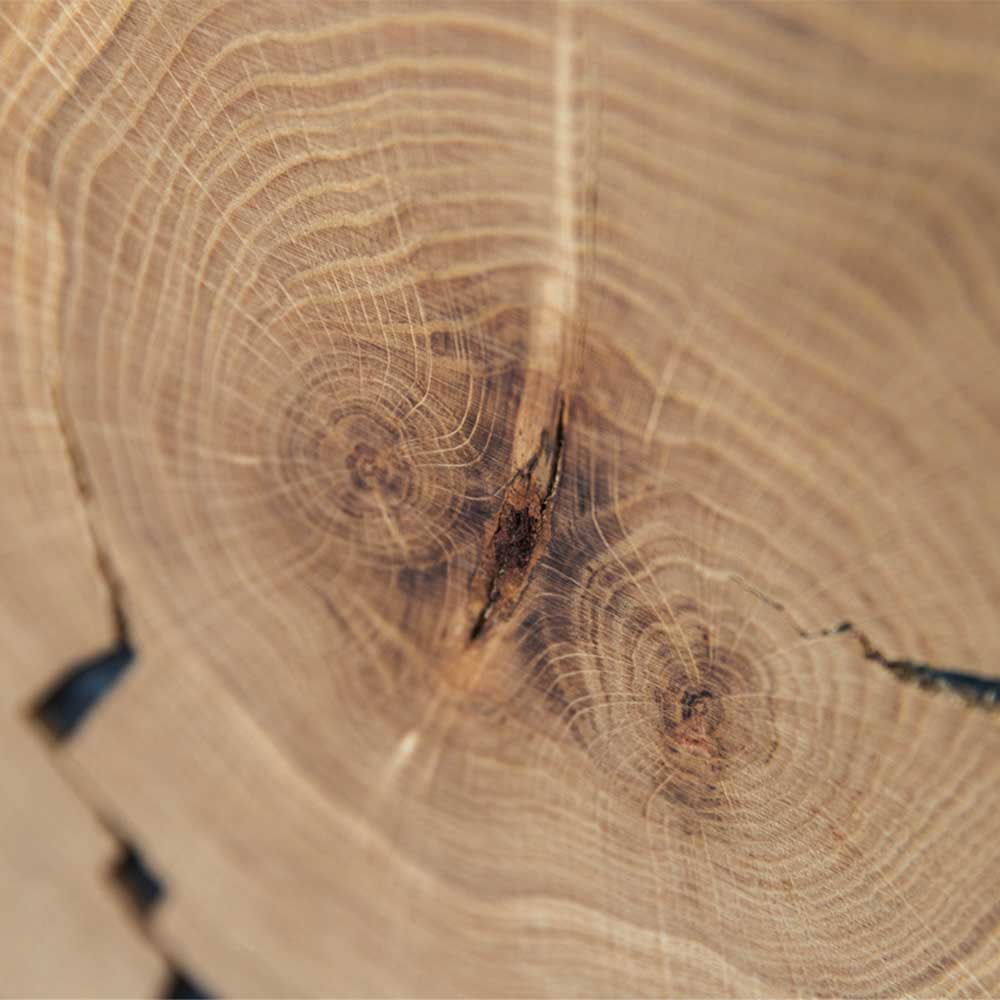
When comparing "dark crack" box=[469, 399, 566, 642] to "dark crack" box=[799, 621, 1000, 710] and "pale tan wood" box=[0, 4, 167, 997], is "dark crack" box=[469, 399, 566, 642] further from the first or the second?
"pale tan wood" box=[0, 4, 167, 997]

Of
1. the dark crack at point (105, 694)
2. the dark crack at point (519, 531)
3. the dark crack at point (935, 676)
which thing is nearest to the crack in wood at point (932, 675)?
the dark crack at point (935, 676)

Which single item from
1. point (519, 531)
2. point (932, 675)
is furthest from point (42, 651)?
point (932, 675)

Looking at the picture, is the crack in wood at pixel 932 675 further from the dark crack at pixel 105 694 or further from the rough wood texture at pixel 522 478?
the dark crack at pixel 105 694

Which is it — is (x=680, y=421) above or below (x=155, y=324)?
above

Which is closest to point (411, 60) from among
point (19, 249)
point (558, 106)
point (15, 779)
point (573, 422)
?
point (558, 106)

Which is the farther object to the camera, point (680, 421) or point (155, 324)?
point (155, 324)

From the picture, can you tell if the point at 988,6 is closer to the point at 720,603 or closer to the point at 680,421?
the point at 680,421

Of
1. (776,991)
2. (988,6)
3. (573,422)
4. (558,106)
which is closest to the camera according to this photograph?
(988,6)

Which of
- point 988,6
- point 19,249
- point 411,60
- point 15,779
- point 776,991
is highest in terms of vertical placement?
point 988,6
